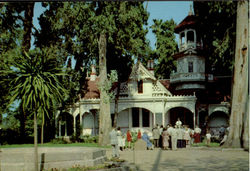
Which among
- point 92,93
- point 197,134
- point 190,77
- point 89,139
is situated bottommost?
point 89,139

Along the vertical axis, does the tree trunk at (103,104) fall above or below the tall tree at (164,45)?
below

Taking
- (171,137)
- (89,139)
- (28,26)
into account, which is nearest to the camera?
(171,137)

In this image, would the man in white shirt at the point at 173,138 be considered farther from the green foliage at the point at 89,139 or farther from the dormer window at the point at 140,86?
the dormer window at the point at 140,86

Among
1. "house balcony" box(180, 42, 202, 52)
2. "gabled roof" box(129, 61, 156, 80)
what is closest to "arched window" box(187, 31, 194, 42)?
"house balcony" box(180, 42, 202, 52)

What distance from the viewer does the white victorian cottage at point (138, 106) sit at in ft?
113

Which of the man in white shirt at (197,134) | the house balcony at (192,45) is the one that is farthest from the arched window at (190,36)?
the man in white shirt at (197,134)

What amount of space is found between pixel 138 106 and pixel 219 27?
10.9m

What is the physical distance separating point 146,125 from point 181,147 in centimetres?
1260

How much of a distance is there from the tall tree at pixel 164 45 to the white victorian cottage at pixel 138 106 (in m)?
8.70

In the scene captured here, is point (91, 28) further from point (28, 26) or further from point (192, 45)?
point (192, 45)

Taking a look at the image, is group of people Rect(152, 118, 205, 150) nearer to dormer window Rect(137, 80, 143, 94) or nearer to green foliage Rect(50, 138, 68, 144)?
green foliage Rect(50, 138, 68, 144)

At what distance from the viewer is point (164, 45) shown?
4406 cm

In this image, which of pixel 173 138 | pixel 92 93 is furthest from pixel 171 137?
pixel 92 93

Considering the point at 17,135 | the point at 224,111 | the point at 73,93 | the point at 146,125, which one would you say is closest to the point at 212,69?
the point at 224,111
